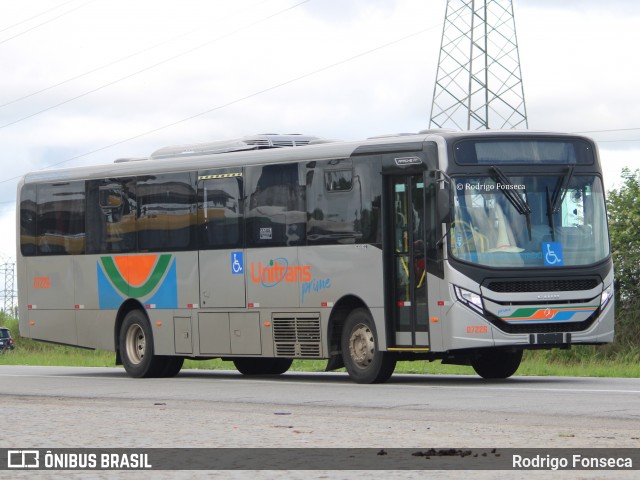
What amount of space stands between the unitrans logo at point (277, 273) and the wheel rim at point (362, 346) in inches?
48.9

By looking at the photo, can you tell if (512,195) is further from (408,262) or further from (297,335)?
(297,335)

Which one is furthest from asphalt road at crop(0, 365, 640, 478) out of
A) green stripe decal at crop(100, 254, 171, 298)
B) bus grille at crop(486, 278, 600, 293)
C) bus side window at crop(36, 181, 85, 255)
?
bus side window at crop(36, 181, 85, 255)

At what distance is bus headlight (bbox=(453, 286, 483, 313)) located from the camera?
19.5 metres

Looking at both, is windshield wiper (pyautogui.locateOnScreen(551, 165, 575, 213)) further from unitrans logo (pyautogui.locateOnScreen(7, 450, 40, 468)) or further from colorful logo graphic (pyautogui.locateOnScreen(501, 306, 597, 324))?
unitrans logo (pyautogui.locateOnScreen(7, 450, 40, 468))

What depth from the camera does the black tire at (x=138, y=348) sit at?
80.2 ft

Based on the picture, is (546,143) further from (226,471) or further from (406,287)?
(226,471)

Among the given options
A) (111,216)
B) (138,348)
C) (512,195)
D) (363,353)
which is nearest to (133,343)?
(138,348)

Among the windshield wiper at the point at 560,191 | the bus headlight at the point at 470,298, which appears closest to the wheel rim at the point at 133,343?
the bus headlight at the point at 470,298

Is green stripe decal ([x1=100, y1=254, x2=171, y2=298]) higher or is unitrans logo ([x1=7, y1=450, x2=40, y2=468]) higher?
green stripe decal ([x1=100, y1=254, x2=171, y2=298])

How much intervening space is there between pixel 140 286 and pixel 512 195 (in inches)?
286

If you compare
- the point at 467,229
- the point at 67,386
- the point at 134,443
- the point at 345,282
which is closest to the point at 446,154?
the point at 467,229

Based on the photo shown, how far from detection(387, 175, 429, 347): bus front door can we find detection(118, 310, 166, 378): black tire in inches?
220

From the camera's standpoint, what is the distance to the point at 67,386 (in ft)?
72.9

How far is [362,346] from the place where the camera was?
20.8 metres
